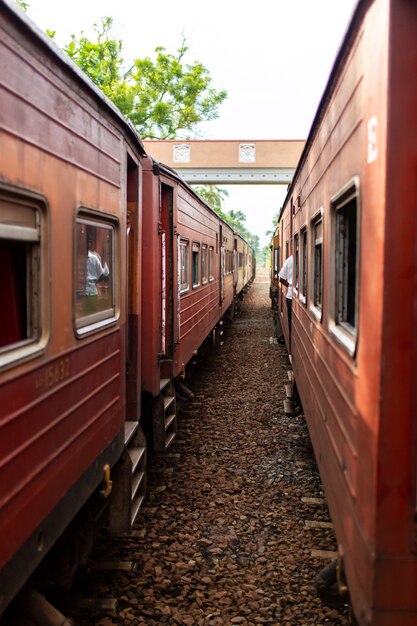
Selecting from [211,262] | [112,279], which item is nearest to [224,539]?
[112,279]

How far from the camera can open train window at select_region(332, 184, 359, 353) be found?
304cm

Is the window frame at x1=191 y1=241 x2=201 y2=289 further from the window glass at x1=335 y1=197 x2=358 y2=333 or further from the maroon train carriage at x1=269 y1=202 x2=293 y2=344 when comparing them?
the window glass at x1=335 y1=197 x2=358 y2=333

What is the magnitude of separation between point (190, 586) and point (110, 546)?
2.62ft

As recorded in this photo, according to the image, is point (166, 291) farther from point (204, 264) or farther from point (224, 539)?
point (204, 264)

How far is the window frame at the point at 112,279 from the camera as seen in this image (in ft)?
10.00

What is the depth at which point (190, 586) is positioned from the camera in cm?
382

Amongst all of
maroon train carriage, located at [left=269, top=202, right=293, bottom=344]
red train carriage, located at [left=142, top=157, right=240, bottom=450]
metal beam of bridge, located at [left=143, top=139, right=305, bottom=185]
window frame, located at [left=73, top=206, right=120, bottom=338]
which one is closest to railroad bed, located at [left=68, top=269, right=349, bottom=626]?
red train carriage, located at [left=142, top=157, right=240, bottom=450]

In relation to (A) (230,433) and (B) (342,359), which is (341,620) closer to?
(B) (342,359)

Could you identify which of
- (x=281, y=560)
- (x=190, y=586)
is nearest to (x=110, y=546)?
(x=190, y=586)

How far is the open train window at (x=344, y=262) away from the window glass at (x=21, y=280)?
1417 mm

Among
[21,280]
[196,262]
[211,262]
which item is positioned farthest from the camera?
[211,262]

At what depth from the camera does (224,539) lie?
4.46m

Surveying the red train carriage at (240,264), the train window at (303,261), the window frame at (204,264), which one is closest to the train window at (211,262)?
the window frame at (204,264)

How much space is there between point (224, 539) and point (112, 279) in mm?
2076
